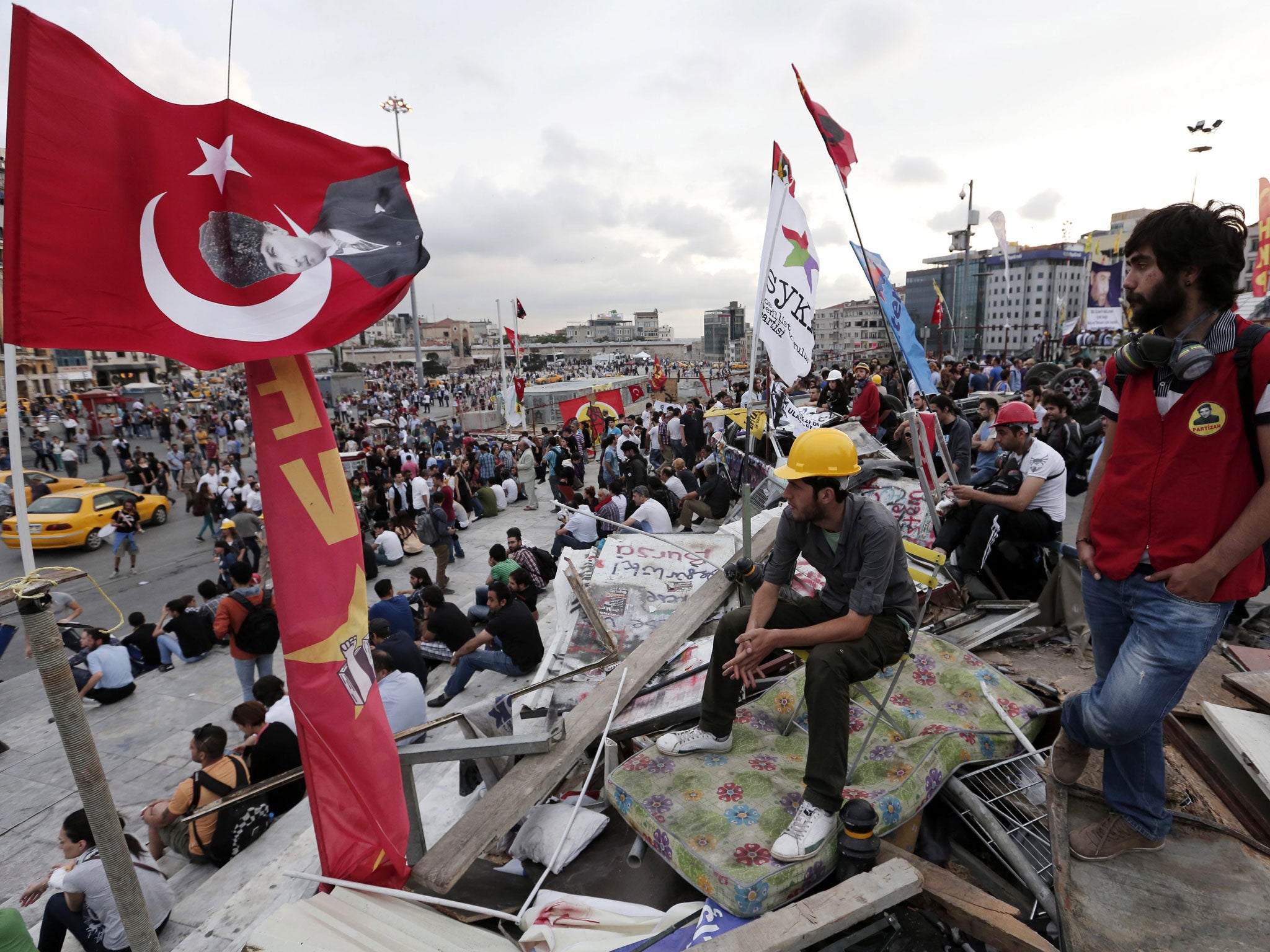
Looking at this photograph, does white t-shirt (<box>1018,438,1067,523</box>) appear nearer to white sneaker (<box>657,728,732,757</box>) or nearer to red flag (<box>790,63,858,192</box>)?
red flag (<box>790,63,858,192</box>)

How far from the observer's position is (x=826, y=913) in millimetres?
2525

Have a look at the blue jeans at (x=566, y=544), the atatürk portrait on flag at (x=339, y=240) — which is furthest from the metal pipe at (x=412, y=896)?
the blue jeans at (x=566, y=544)

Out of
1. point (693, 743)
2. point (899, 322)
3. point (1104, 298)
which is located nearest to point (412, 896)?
point (693, 743)

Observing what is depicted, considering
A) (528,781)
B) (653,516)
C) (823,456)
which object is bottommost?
(528,781)

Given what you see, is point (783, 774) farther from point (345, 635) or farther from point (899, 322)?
point (899, 322)

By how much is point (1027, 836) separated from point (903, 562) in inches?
53.8

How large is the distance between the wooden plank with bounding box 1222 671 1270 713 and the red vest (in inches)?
70.2

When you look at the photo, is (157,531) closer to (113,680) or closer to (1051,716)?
(113,680)

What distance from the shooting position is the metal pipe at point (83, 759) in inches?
81.1

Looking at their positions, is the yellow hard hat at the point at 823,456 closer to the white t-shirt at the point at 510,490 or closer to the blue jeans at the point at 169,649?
the blue jeans at the point at 169,649

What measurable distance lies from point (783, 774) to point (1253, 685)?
265 centimetres

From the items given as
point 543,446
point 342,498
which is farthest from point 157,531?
point 342,498

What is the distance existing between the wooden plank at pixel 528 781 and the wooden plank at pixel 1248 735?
3.00 m

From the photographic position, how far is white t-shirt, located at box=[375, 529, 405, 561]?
532 inches
